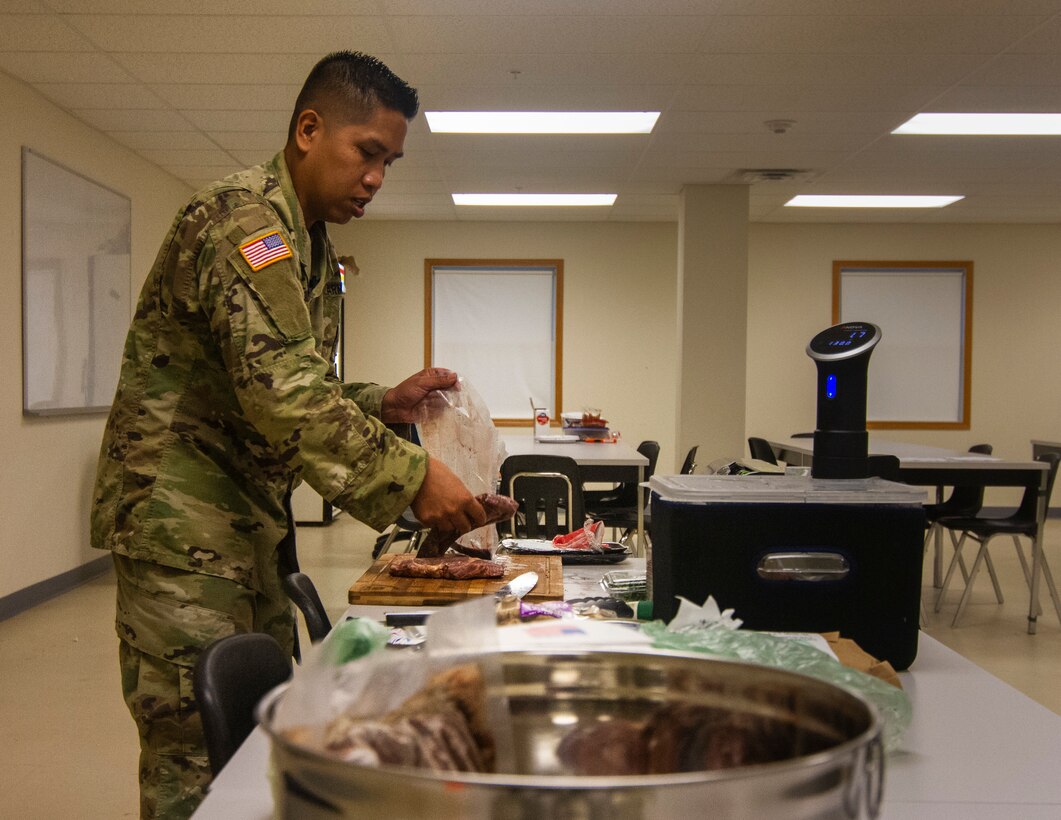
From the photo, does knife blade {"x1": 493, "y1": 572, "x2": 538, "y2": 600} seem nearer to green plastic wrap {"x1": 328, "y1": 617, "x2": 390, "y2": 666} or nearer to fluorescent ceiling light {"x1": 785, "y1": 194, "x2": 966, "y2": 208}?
green plastic wrap {"x1": 328, "y1": 617, "x2": 390, "y2": 666}

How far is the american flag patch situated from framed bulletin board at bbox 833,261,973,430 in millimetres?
A: 8461

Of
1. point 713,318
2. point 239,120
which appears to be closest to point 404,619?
point 239,120

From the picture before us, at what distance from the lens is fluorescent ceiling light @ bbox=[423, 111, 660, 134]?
567cm

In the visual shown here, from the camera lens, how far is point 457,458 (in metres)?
2.00

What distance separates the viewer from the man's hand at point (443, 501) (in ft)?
4.16

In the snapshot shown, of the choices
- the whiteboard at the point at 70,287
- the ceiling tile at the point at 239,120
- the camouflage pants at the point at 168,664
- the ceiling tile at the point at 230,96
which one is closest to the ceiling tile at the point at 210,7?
the ceiling tile at the point at 230,96

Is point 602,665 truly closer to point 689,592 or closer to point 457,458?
point 689,592

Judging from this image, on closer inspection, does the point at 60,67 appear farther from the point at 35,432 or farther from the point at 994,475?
the point at 994,475

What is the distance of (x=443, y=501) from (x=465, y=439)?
0.73m

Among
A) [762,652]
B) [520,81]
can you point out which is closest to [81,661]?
[520,81]

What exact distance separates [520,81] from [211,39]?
1485mm

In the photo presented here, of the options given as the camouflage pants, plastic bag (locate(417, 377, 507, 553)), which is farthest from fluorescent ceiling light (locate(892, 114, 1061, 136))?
the camouflage pants

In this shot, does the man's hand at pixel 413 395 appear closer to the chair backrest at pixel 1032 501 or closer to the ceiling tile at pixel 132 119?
the chair backrest at pixel 1032 501

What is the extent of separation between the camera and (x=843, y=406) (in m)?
1.49
